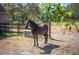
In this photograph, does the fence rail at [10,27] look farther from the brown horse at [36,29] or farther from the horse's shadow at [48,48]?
the horse's shadow at [48,48]

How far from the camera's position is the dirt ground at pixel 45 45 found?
2.04 meters

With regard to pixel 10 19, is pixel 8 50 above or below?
below

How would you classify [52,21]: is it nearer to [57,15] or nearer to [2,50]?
[57,15]

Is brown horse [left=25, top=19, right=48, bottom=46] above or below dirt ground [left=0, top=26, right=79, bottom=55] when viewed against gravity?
above

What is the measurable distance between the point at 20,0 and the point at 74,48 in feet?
2.46

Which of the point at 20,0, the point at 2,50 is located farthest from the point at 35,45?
the point at 20,0

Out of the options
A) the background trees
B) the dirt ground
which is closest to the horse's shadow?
the dirt ground

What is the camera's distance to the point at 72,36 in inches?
80.4

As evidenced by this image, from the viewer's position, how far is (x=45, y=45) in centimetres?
206

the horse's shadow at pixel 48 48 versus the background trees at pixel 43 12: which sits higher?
the background trees at pixel 43 12

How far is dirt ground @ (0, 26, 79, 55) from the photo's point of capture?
2045 mm

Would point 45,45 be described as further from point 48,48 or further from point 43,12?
point 43,12

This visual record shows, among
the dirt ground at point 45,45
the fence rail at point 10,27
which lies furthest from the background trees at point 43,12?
the dirt ground at point 45,45

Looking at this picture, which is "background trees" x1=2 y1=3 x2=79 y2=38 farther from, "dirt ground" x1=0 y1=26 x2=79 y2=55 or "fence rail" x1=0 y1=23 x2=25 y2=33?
"dirt ground" x1=0 y1=26 x2=79 y2=55
